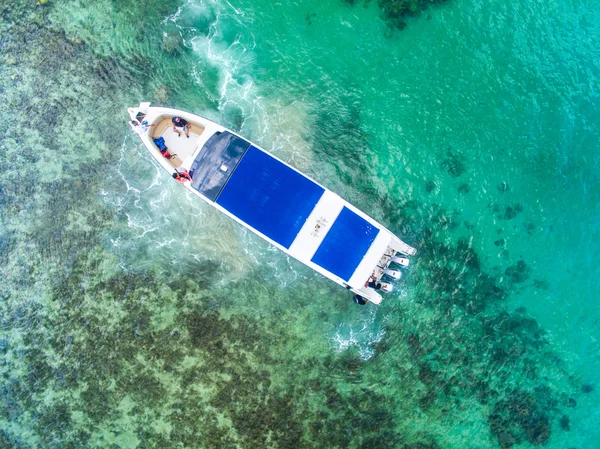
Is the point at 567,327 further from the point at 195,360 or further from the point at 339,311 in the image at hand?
the point at 195,360

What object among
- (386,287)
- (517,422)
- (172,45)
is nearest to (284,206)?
(386,287)

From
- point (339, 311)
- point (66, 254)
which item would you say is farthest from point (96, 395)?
point (339, 311)

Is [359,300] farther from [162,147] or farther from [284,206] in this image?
[162,147]

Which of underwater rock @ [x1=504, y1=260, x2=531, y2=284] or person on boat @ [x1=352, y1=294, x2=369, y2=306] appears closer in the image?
person on boat @ [x1=352, y1=294, x2=369, y2=306]

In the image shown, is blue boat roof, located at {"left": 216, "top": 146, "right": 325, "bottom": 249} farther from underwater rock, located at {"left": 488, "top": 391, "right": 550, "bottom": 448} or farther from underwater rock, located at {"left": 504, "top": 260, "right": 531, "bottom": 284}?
underwater rock, located at {"left": 488, "top": 391, "right": 550, "bottom": 448}

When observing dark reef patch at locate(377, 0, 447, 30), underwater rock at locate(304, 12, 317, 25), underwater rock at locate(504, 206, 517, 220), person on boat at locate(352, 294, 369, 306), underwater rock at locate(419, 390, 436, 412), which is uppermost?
dark reef patch at locate(377, 0, 447, 30)

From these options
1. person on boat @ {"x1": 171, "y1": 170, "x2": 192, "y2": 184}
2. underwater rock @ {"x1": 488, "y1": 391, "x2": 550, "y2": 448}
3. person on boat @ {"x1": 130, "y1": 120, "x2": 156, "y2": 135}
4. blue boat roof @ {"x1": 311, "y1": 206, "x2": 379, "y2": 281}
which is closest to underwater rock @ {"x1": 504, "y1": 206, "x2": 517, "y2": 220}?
blue boat roof @ {"x1": 311, "y1": 206, "x2": 379, "y2": 281}

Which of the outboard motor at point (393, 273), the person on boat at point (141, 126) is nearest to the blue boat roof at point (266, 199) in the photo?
the person on boat at point (141, 126)
